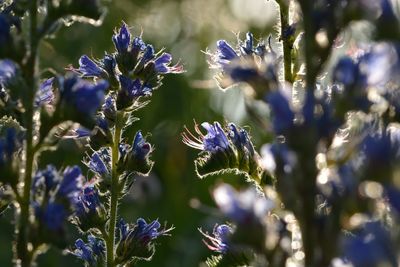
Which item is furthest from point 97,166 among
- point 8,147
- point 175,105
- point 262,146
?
point 175,105

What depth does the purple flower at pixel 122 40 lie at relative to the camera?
3551mm

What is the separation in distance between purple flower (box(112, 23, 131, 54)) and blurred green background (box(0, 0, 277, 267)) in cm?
355

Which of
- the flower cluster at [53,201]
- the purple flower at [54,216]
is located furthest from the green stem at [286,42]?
the purple flower at [54,216]

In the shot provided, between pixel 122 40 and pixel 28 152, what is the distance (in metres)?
0.99

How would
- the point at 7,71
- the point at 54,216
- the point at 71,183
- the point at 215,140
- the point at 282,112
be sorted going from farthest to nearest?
1. the point at 215,140
2. the point at 7,71
3. the point at 71,183
4. the point at 54,216
5. the point at 282,112

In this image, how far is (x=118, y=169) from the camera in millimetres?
3443

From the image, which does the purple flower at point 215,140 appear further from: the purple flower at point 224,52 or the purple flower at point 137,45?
the purple flower at point 137,45

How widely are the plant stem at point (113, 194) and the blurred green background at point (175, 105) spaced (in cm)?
367

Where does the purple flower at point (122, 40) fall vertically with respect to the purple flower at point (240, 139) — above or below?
above

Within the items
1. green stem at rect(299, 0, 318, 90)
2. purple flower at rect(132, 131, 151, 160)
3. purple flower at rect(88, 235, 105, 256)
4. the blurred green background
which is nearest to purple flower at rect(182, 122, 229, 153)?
purple flower at rect(132, 131, 151, 160)

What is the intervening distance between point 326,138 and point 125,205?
6.21 meters

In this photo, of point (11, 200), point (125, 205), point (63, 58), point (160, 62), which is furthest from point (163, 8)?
point (11, 200)

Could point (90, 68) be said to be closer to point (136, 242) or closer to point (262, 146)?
point (136, 242)

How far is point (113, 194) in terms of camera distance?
338 centimetres
